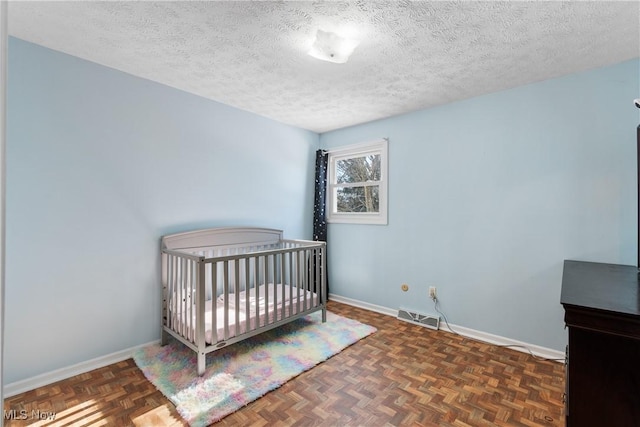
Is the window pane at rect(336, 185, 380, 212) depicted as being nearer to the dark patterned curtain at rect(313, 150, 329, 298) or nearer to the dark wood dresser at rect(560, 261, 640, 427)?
the dark patterned curtain at rect(313, 150, 329, 298)

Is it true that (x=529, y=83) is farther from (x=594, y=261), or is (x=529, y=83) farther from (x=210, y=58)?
(x=210, y=58)

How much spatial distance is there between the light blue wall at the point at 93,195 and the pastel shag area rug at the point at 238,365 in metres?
0.44

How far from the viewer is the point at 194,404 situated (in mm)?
1720

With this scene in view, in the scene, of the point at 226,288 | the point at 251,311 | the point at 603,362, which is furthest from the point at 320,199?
the point at 603,362

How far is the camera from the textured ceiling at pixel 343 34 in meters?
1.54

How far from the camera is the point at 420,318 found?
298cm

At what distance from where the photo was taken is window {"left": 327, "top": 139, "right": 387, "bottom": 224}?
3377 millimetres

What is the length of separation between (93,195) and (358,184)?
2588 mm

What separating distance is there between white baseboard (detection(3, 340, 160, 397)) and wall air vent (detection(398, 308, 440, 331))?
2421 millimetres

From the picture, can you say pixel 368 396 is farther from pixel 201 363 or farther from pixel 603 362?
pixel 603 362

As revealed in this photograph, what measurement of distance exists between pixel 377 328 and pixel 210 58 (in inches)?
106

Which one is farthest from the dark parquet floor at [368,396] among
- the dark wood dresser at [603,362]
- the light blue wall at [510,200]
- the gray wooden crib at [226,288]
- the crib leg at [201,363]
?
the dark wood dresser at [603,362]

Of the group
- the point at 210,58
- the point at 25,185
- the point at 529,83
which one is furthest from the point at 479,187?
the point at 25,185

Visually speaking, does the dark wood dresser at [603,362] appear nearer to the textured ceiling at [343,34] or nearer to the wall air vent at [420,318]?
the textured ceiling at [343,34]
